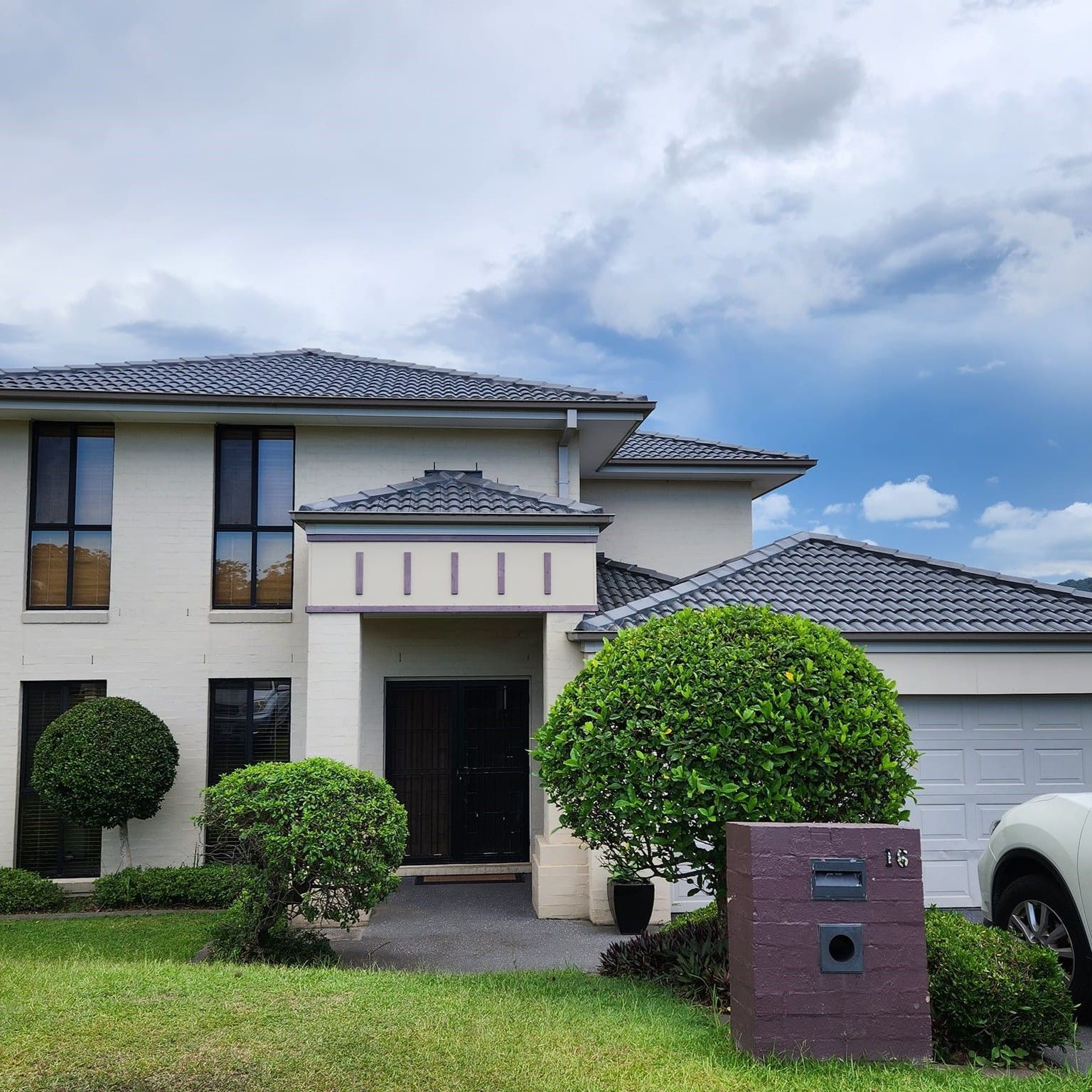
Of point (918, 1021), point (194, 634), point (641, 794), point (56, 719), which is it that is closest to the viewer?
point (918, 1021)

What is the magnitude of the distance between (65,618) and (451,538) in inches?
222

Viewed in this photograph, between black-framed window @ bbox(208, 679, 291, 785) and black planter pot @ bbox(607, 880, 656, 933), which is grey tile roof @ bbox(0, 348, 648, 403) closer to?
black-framed window @ bbox(208, 679, 291, 785)

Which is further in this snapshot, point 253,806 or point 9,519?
point 9,519

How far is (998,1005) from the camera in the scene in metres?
5.49

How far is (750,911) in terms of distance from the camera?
5148 millimetres

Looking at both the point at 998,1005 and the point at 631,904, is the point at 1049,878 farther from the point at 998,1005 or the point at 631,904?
the point at 631,904

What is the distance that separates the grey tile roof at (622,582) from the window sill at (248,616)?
432 cm

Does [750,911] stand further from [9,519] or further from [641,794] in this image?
[9,519]

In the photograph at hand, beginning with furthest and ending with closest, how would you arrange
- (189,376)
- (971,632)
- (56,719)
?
(189,376) < (56,719) < (971,632)

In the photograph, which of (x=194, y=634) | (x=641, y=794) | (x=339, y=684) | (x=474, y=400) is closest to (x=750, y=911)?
(x=641, y=794)

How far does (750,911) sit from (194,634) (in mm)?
9656

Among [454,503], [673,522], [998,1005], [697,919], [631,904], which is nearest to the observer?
[998,1005]

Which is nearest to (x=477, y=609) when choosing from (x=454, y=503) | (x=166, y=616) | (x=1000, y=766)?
(x=454, y=503)

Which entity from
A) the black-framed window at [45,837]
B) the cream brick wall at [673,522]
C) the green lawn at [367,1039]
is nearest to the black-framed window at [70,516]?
the black-framed window at [45,837]
